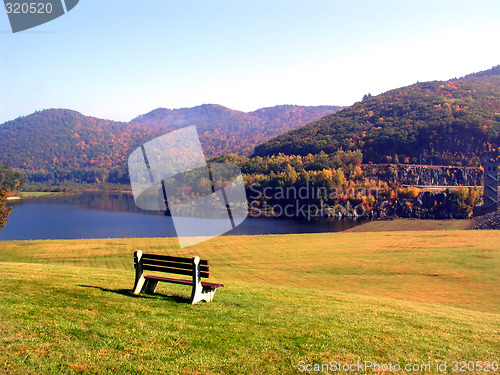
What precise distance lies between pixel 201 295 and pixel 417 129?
A: 114 m

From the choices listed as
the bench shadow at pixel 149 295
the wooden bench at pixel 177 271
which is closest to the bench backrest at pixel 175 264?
the wooden bench at pixel 177 271

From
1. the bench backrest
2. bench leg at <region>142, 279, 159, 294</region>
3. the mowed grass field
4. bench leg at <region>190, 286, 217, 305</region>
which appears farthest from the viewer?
bench leg at <region>142, 279, 159, 294</region>

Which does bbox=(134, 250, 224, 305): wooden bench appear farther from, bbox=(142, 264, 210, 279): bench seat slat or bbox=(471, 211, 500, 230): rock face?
bbox=(471, 211, 500, 230): rock face

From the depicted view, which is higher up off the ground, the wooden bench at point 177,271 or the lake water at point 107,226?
the wooden bench at point 177,271

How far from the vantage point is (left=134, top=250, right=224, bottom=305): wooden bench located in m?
8.72

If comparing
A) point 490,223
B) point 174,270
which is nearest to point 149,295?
point 174,270

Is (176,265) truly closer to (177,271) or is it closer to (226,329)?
(177,271)

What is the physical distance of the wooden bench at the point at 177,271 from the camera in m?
8.72

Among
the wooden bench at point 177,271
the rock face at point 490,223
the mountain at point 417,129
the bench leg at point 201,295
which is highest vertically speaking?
the wooden bench at point 177,271

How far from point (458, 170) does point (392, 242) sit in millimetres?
78973

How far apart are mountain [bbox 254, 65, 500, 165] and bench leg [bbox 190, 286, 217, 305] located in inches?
4117

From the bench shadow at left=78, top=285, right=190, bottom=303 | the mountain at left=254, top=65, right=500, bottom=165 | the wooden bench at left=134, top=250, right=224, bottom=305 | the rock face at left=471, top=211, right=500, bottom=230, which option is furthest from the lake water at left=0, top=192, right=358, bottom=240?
the mountain at left=254, top=65, right=500, bottom=165

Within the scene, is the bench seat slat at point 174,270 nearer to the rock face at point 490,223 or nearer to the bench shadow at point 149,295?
the bench shadow at point 149,295

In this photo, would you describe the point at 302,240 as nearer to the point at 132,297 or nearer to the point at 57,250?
the point at 57,250
